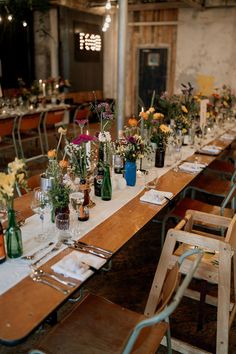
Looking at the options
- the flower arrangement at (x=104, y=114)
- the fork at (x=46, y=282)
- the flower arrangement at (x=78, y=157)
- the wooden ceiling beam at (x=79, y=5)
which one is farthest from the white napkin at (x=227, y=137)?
the wooden ceiling beam at (x=79, y=5)

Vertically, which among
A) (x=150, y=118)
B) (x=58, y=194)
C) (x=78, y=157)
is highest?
(x=150, y=118)

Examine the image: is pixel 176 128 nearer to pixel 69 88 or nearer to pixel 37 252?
pixel 37 252

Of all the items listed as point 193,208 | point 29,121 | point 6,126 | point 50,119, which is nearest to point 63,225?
point 193,208

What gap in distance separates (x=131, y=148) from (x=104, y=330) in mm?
1432

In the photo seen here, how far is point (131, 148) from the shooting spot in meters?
2.77

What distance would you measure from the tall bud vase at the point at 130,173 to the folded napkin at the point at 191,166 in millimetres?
671

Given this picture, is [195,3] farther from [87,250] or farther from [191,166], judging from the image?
[87,250]

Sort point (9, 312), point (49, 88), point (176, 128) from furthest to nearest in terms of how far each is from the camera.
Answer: point (49, 88), point (176, 128), point (9, 312)

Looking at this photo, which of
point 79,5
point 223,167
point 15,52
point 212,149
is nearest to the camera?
point 212,149

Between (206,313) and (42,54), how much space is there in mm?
8473

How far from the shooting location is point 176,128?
13.6 ft

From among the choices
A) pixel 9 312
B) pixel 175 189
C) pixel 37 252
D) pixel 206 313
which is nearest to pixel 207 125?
pixel 175 189

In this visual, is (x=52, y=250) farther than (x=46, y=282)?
Yes

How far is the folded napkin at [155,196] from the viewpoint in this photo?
8.21 feet
